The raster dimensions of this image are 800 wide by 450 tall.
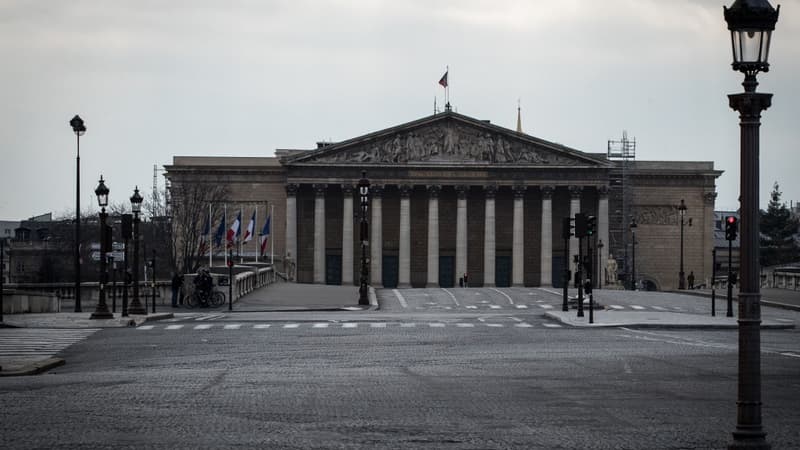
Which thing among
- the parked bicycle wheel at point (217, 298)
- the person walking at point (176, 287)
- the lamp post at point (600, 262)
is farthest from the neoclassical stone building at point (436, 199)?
the parked bicycle wheel at point (217, 298)

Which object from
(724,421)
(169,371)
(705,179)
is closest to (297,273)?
(705,179)

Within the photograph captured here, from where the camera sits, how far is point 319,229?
13125 cm

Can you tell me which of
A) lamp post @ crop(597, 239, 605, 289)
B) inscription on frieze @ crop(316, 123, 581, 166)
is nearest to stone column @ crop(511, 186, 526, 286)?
inscription on frieze @ crop(316, 123, 581, 166)

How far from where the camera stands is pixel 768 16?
1341cm

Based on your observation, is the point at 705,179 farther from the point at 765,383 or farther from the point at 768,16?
the point at 768,16

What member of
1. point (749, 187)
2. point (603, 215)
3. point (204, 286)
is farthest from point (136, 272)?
point (603, 215)

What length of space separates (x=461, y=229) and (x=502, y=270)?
18.5ft

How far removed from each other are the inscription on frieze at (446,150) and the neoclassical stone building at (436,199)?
9cm

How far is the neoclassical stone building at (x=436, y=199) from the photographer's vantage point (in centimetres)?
13100

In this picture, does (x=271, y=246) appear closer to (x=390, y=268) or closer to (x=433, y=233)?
(x=390, y=268)

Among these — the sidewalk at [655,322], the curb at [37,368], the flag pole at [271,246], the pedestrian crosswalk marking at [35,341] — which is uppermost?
the flag pole at [271,246]

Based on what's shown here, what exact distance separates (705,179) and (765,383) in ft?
384

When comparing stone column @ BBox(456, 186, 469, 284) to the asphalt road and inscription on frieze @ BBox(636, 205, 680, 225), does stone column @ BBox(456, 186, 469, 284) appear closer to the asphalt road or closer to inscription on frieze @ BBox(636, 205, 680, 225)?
inscription on frieze @ BBox(636, 205, 680, 225)

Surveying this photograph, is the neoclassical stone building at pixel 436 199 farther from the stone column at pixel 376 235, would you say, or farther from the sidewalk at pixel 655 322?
the sidewalk at pixel 655 322
